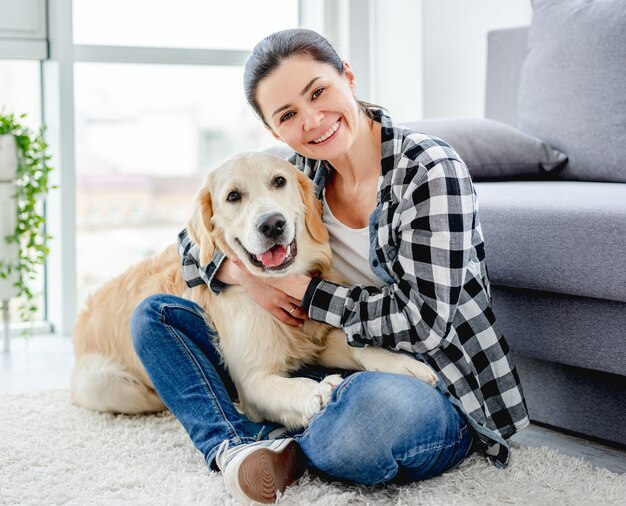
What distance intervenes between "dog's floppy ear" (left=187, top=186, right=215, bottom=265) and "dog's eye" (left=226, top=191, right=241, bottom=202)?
0.09 metres

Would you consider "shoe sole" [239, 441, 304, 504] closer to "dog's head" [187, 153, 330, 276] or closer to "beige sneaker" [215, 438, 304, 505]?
"beige sneaker" [215, 438, 304, 505]

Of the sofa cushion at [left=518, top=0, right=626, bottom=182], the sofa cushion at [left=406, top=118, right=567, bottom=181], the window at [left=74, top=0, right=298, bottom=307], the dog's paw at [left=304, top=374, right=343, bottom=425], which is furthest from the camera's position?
the window at [left=74, top=0, right=298, bottom=307]

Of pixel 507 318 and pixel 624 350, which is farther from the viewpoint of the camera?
pixel 507 318

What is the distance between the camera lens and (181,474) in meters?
1.73

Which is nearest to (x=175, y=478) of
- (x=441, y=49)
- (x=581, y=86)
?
(x=581, y=86)

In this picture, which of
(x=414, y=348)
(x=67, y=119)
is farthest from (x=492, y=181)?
(x=67, y=119)

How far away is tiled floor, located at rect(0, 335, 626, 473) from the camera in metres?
1.87

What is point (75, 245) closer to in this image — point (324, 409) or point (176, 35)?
point (176, 35)

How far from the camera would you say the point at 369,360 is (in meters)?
1.71

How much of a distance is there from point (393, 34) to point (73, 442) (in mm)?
2660

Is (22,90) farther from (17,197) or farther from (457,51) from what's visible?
(457,51)

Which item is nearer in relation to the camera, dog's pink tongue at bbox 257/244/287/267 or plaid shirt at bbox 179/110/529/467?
plaid shirt at bbox 179/110/529/467

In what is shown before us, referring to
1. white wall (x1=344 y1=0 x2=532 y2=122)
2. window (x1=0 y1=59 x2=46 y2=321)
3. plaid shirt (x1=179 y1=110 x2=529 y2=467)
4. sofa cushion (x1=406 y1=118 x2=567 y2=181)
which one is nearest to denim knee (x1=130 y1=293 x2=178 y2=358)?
plaid shirt (x1=179 y1=110 x2=529 y2=467)

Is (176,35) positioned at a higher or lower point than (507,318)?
higher
